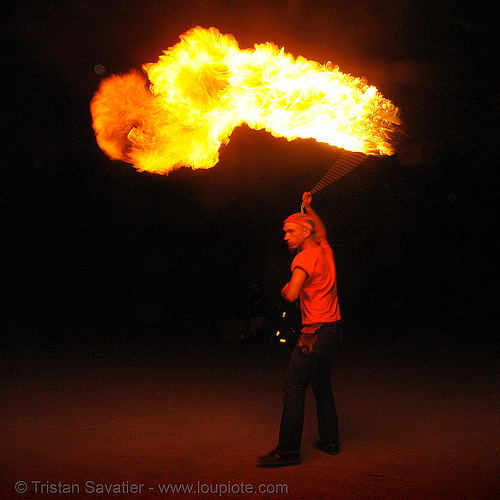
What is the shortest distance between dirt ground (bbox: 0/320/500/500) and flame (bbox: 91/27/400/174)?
2848 mm

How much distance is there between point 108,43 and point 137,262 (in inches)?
296

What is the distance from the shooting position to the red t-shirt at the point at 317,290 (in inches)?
193

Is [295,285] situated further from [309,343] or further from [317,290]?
[309,343]

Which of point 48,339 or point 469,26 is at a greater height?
point 469,26

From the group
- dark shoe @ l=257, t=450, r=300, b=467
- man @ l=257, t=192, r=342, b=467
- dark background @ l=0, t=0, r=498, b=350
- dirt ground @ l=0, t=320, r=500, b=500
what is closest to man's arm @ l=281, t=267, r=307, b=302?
man @ l=257, t=192, r=342, b=467

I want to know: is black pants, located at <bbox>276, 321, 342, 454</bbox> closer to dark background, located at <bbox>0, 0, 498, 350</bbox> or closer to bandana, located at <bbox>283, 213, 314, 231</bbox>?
bandana, located at <bbox>283, 213, 314, 231</bbox>

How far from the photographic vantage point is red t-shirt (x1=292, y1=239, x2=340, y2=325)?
193 inches

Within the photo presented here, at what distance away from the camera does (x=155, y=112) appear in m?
6.91

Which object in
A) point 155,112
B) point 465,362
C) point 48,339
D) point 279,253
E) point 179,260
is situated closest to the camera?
point 155,112

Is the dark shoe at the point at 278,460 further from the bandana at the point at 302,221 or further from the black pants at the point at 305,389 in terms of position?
Result: the bandana at the point at 302,221

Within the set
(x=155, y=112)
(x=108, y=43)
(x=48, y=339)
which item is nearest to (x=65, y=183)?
(x=108, y=43)

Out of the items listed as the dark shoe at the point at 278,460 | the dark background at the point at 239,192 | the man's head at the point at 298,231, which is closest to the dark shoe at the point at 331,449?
the dark shoe at the point at 278,460

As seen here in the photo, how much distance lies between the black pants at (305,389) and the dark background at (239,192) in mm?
7430

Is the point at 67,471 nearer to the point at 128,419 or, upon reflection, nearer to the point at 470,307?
the point at 128,419
